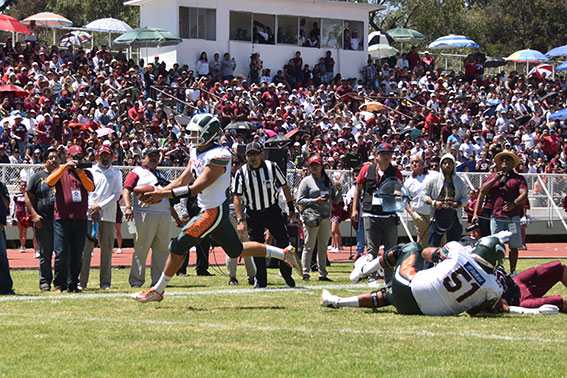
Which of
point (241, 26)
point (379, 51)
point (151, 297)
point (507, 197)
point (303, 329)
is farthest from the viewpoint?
point (379, 51)

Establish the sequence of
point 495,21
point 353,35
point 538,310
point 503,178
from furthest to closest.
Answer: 1. point 495,21
2. point 353,35
3. point 503,178
4. point 538,310

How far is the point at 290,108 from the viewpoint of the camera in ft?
107

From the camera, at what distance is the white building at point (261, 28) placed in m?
38.9

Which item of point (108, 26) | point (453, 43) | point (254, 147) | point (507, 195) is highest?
point (108, 26)

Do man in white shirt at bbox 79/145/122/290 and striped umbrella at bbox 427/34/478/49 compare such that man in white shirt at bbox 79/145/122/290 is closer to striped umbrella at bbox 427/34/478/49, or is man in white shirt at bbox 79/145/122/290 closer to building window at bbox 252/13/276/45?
building window at bbox 252/13/276/45

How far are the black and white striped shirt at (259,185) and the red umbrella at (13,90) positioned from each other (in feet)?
48.5

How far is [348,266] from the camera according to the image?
18.0 metres

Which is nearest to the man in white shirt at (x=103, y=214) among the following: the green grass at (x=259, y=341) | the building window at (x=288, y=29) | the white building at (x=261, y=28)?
the green grass at (x=259, y=341)

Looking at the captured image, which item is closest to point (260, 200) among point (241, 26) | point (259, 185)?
point (259, 185)

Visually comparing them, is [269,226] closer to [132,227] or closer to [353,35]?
[132,227]

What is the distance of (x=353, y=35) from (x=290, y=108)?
11.4 m

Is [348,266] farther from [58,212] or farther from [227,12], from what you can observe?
[227,12]

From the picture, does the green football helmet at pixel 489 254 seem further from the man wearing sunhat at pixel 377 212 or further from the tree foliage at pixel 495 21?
the tree foliage at pixel 495 21

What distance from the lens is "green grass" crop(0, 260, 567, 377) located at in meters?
6.80
